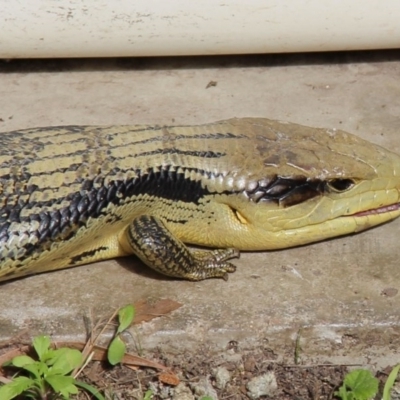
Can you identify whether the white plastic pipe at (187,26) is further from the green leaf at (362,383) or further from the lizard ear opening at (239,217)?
the green leaf at (362,383)

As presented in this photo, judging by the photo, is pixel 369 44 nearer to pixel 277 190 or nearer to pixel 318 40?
pixel 318 40

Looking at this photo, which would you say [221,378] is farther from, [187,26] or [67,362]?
[187,26]

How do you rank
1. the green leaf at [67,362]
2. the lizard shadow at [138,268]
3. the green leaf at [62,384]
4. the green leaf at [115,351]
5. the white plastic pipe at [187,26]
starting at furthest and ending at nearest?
the white plastic pipe at [187,26] → the lizard shadow at [138,268] → the green leaf at [115,351] → the green leaf at [67,362] → the green leaf at [62,384]

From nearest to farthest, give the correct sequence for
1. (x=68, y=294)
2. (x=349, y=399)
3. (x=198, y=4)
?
(x=349, y=399) → (x=68, y=294) → (x=198, y=4)

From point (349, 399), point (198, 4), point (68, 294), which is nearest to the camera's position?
point (349, 399)

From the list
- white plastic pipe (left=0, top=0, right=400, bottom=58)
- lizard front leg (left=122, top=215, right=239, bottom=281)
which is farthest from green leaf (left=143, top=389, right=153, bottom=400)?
white plastic pipe (left=0, top=0, right=400, bottom=58)

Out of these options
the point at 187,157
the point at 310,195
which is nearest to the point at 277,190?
the point at 310,195

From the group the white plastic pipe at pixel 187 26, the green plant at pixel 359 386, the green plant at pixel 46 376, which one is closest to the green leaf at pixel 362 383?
the green plant at pixel 359 386
